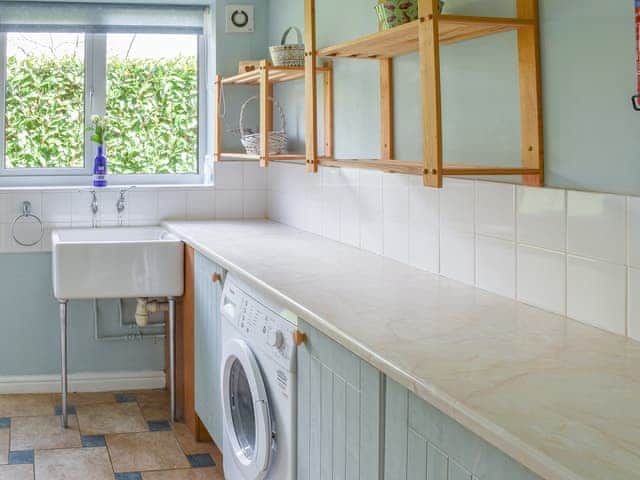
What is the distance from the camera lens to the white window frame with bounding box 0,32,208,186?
4.71 m

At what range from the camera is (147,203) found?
15.3 feet

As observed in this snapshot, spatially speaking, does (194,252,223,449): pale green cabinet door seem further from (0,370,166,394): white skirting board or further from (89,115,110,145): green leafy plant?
(89,115,110,145): green leafy plant

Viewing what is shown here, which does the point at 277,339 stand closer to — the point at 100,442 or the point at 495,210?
the point at 495,210

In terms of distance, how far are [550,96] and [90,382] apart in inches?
124

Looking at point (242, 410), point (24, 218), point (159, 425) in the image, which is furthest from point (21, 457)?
point (24, 218)

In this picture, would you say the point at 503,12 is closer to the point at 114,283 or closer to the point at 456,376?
the point at 456,376

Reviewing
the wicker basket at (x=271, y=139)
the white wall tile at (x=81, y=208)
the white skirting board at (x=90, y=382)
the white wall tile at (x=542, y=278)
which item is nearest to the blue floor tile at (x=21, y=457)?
the white skirting board at (x=90, y=382)

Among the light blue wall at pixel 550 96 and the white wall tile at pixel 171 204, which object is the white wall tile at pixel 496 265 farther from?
the white wall tile at pixel 171 204

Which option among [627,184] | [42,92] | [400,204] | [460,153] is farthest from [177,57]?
[627,184]

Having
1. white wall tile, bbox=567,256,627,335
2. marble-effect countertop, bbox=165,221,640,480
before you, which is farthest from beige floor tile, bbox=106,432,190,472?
white wall tile, bbox=567,256,627,335

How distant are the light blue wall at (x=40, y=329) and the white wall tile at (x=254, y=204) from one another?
0.88 metres

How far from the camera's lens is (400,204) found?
3121 millimetres

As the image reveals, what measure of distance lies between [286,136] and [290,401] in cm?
214

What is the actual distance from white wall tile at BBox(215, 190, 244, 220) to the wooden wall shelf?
1732 mm
